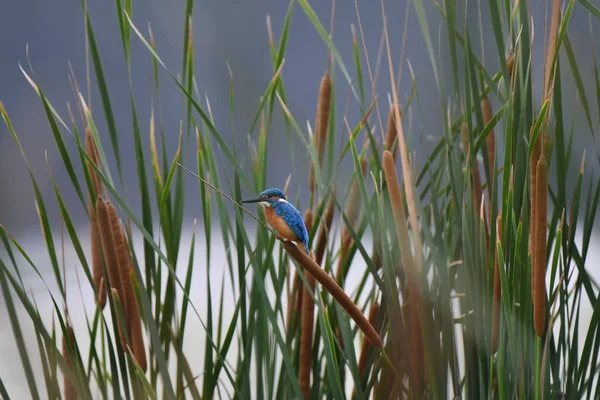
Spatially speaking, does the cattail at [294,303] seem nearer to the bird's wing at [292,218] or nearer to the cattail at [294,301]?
the cattail at [294,301]

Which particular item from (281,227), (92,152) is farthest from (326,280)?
(92,152)

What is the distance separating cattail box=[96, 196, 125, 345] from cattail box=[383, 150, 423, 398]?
22cm

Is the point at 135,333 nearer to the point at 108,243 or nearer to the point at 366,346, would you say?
the point at 108,243

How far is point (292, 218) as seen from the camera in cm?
43

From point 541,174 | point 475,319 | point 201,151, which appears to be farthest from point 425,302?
point 201,151

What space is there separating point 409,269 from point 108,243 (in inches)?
9.4

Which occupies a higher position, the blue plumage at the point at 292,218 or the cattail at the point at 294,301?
the cattail at the point at 294,301

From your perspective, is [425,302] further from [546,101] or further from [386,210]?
[546,101]

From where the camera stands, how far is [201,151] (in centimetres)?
61

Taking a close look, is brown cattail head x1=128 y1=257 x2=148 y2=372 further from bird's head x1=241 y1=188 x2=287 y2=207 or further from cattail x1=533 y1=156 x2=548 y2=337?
cattail x1=533 y1=156 x2=548 y2=337

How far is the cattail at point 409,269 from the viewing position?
0.46 metres

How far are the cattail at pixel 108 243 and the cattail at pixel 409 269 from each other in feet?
0.73

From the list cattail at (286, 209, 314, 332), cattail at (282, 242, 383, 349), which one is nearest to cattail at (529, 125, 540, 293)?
cattail at (282, 242, 383, 349)

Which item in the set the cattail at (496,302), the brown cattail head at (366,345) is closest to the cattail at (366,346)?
the brown cattail head at (366,345)
